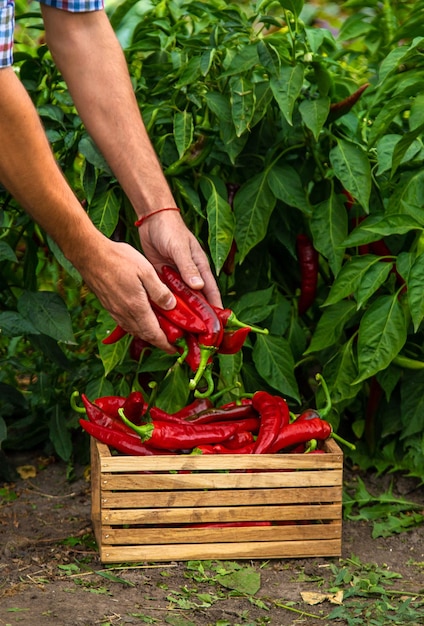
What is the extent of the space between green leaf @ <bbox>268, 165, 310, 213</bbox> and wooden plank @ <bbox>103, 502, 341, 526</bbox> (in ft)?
3.41

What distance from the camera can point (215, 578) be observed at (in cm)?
297

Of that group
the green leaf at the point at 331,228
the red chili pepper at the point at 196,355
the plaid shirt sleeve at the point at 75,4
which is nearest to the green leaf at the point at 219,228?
the green leaf at the point at 331,228

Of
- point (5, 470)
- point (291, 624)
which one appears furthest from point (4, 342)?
point (291, 624)

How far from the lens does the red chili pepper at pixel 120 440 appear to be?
3.13 metres

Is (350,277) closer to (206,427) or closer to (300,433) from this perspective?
(300,433)

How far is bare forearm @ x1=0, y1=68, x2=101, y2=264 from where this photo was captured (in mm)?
2357

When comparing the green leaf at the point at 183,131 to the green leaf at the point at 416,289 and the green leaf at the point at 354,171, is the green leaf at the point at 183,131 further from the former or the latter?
the green leaf at the point at 416,289

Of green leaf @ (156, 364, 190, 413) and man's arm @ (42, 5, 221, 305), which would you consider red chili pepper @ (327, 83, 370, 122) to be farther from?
green leaf @ (156, 364, 190, 413)

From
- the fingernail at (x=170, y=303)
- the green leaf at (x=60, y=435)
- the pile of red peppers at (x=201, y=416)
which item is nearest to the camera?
the fingernail at (x=170, y=303)

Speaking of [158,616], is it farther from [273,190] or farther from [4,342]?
[4,342]

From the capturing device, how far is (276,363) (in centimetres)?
347

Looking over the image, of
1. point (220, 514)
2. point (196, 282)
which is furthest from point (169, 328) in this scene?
point (220, 514)

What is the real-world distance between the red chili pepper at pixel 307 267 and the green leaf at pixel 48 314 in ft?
2.90

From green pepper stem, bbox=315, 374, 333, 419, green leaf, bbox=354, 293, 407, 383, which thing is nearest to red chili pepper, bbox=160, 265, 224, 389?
green pepper stem, bbox=315, 374, 333, 419
